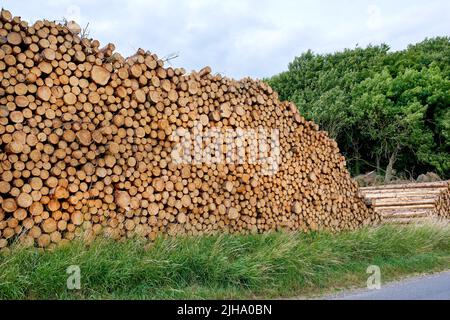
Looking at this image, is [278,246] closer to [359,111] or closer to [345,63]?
[359,111]

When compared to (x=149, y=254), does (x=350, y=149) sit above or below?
above

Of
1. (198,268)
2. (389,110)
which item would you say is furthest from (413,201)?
(389,110)

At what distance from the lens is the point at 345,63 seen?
32312mm

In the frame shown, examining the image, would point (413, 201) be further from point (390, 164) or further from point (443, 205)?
point (390, 164)

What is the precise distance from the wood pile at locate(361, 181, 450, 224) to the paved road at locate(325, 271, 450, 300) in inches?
248

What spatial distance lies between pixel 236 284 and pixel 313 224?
387cm

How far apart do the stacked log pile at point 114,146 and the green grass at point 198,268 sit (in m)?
0.54

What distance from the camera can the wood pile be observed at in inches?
595

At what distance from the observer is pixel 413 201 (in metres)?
15.7

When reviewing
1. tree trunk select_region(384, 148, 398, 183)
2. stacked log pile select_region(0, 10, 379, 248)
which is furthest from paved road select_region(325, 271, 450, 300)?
tree trunk select_region(384, 148, 398, 183)

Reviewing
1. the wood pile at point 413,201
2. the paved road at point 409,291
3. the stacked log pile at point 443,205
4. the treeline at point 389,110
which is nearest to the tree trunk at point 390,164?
the treeline at point 389,110

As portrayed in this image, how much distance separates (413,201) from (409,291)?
8844 mm
